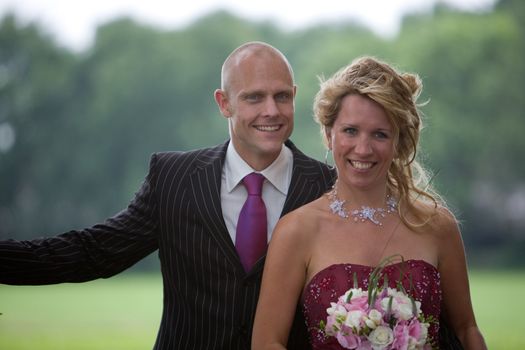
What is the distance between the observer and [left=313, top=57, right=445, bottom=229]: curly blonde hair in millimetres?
4598

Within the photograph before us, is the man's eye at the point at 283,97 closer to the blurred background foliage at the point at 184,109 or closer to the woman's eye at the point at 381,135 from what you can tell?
the woman's eye at the point at 381,135

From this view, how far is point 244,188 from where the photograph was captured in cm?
531

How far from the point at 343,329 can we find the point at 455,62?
54.1 meters

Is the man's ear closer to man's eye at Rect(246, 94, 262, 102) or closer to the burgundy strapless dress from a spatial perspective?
man's eye at Rect(246, 94, 262, 102)

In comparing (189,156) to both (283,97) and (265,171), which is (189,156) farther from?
(283,97)

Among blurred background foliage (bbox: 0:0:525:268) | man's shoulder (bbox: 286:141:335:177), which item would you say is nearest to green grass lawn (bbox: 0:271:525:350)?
blurred background foliage (bbox: 0:0:525:268)

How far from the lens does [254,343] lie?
4523 mm

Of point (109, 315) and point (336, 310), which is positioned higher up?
point (109, 315)

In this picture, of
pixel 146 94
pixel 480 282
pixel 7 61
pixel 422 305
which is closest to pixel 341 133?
pixel 422 305

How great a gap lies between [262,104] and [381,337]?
5.59 ft

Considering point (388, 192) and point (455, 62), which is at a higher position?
point (455, 62)

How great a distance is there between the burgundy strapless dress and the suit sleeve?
3.80ft

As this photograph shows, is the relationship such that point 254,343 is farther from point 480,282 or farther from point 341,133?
point 480,282

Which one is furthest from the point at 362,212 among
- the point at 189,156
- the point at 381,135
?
the point at 189,156
